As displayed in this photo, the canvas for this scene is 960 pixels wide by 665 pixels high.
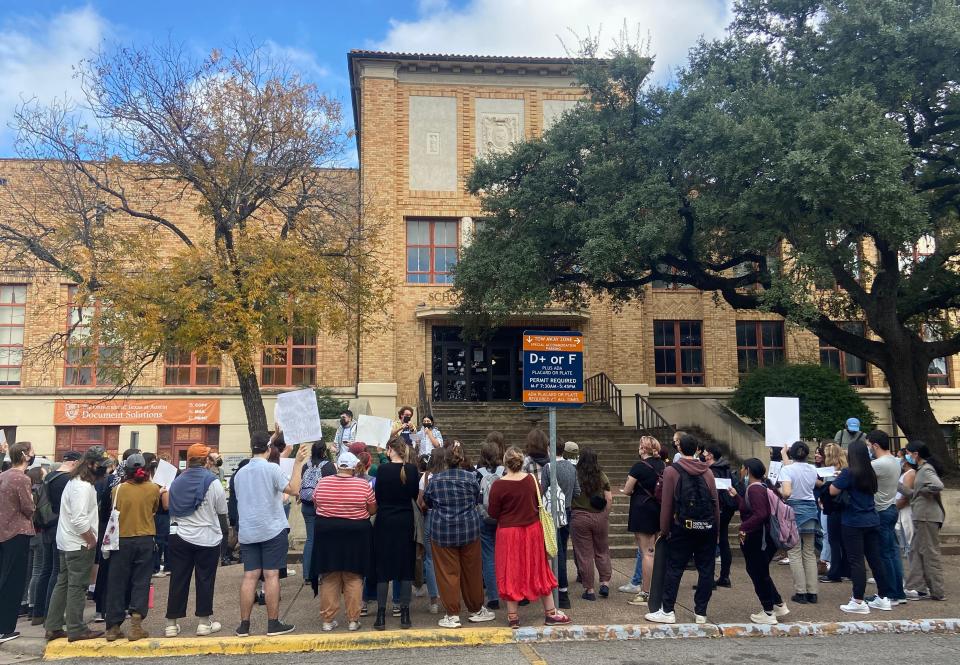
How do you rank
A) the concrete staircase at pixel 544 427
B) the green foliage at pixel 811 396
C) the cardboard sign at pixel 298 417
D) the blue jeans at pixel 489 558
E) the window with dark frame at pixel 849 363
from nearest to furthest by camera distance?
the blue jeans at pixel 489 558, the cardboard sign at pixel 298 417, the concrete staircase at pixel 544 427, the green foliage at pixel 811 396, the window with dark frame at pixel 849 363

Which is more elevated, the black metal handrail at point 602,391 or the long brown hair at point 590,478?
the black metal handrail at point 602,391

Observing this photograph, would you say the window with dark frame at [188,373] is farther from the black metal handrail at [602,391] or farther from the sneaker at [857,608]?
the sneaker at [857,608]

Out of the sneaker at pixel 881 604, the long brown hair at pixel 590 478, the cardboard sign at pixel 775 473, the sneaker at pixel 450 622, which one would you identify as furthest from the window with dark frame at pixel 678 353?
the sneaker at pixel 450 622

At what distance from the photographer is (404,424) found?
10812 millimetres

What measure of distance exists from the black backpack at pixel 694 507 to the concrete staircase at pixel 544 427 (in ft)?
26.5

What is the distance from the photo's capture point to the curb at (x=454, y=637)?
Result: 6.75 m

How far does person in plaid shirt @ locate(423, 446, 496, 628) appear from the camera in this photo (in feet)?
23.5

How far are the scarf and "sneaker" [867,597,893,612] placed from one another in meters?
7.08

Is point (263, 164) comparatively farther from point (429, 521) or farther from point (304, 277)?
point (429, 521)

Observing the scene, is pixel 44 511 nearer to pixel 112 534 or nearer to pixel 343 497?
pixel 112 534

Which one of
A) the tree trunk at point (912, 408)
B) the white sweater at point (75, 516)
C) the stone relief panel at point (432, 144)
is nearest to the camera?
the white sweater at point (75, 516)

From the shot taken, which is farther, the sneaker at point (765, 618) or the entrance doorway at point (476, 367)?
the entrance doorway at point (476, 367)

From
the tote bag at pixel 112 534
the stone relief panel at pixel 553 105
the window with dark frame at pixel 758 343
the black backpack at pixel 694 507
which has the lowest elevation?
the tote bag at pixel 112 534

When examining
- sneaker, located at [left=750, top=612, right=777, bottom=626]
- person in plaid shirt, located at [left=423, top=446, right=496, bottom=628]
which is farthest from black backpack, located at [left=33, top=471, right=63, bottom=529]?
sneaker, located at [left=750, top=612, right=777, bottom=626]
